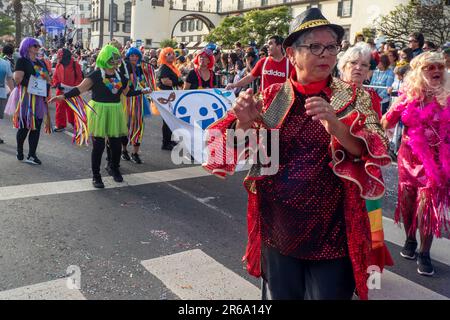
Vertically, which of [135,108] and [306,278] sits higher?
[135,108]

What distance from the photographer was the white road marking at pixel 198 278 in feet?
11.4

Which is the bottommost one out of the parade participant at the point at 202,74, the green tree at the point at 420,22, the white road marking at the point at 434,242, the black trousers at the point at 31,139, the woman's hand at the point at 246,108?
the white road marking at the point at 434,242

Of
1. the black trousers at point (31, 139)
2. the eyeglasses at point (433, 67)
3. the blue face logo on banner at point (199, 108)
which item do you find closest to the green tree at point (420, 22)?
the blue face logo on banner at point (199, 108)

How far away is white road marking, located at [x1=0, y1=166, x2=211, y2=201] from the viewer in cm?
578

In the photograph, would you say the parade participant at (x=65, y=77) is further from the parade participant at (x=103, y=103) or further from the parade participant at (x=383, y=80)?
the parade participant at (x=383, y=80)

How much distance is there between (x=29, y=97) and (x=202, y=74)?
2.88 metres

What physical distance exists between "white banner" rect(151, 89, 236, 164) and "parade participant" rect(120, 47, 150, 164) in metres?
0.45

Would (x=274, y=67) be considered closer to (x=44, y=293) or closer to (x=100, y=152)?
(x=100, y=152)

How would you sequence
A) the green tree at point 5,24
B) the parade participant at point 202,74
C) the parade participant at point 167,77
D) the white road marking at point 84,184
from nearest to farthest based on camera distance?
the white road marking at point 84,184
the parade participant at point 202,74
the parade participant at point 167,77
the green tree at point 5,24

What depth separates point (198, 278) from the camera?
3.73 m

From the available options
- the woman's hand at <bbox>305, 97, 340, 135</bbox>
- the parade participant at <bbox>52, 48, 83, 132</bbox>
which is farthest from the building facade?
the woman's hand at <bbox>305, 97, 340, 135</bbox>

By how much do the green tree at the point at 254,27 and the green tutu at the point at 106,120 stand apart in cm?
5061

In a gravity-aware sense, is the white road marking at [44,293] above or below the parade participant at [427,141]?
below

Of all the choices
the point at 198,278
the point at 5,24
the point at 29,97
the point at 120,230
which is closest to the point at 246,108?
the point at 198,278
